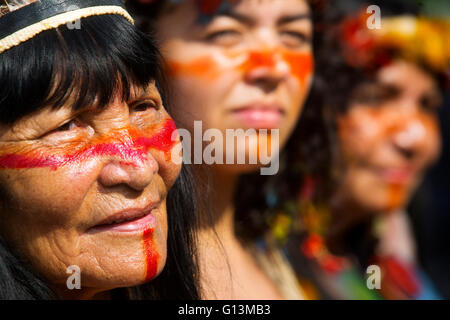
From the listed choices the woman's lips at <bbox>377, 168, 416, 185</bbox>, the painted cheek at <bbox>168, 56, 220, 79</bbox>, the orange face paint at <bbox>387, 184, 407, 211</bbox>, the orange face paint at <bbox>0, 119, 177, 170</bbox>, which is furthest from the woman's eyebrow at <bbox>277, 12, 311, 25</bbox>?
the orange face paint at <bbox>387, 184, 407, 211</bbox>

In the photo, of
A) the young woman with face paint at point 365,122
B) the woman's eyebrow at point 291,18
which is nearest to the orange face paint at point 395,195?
the young woman with face paint at point 365,122

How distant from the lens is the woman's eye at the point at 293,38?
2.48 metres

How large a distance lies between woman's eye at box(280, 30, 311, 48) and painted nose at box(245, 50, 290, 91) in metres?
0.09

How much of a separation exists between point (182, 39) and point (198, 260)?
2.84 feet

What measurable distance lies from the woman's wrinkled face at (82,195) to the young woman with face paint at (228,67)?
0.62 metres

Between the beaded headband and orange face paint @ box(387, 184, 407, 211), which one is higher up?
the beaded headband

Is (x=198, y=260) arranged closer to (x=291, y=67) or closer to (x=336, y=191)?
(x=291, y=67)

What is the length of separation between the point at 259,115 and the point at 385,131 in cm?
130

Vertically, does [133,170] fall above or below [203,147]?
below

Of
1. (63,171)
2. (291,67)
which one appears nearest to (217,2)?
(291,67)

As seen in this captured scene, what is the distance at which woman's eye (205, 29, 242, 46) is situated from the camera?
2391 mm

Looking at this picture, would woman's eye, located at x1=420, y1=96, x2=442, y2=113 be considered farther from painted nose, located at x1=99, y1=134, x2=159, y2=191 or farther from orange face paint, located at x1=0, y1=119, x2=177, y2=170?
painted nose, located at x1=99, y1=134, x2=159, y2=191

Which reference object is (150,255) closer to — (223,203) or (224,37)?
(223,203)
